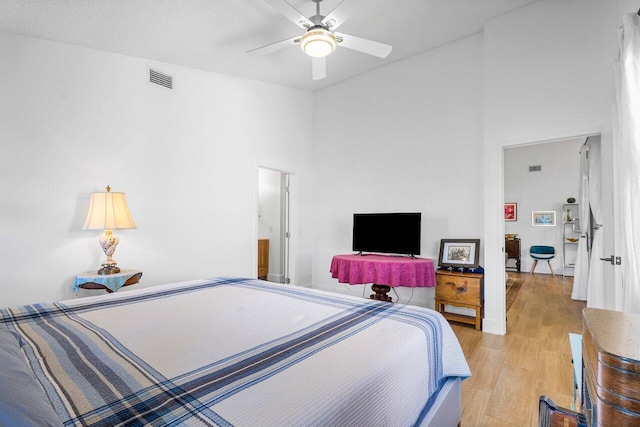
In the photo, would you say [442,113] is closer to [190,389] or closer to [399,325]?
[399,325]

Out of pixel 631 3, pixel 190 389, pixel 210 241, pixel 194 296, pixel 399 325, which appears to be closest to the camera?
pixel 190 389

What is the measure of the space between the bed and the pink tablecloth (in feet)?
6.67

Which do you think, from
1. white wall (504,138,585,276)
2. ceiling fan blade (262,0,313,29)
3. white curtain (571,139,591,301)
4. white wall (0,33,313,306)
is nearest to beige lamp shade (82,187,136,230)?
white wall (0,33,313,306)

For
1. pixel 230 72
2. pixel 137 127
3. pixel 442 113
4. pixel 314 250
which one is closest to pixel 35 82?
pixel 137 127

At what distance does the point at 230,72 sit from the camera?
4145mm

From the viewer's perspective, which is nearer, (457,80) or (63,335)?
(63,335)

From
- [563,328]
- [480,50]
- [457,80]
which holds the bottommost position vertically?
[563,328]

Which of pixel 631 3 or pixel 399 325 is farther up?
pixel 631 3

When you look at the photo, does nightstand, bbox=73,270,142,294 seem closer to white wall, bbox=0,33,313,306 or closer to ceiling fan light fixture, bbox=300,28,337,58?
white wall, bbox=0,33,313,306

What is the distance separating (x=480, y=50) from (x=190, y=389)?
436 centimetres

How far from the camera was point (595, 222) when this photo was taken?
4078mm

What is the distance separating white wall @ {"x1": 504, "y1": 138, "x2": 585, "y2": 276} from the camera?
23.1 feet

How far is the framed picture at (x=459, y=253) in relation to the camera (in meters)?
3.61

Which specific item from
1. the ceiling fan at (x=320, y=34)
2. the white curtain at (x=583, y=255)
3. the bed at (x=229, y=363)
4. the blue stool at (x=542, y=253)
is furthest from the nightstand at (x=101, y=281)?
the blue stool at (x=542, y=253)
